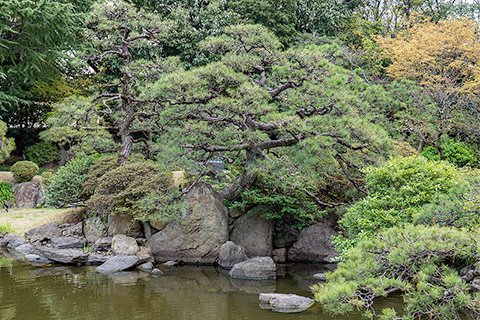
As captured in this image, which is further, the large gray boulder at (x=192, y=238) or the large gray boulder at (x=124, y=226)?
the large gray boulder at (x=124, y=226)

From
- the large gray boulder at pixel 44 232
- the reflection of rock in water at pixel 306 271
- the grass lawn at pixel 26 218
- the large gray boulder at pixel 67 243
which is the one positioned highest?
the grass lawn at pixel 26 218

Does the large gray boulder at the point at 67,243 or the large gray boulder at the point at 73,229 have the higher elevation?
the large gray boulder at the point at 73,229

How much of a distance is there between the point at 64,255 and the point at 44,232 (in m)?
1.84

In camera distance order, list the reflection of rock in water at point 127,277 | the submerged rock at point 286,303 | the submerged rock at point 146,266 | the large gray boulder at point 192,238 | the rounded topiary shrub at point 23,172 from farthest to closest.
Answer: the rounded topiary shrub at point 23,172
the large gray boulder at point 192,238
the submerged rock at point 146,266
the reflection of rock in water at point 127,277
the submerged rock at point 286,303

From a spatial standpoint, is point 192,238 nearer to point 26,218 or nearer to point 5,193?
point 26,218

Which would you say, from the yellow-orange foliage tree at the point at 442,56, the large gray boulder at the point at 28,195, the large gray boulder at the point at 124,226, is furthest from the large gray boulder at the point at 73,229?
the yellow-orange foliage tree at the point at 442,56

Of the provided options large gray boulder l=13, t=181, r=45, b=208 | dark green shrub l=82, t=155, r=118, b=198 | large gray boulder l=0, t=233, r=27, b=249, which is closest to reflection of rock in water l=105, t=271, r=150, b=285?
dark green shrub l=82, t=155, r=118, b=198

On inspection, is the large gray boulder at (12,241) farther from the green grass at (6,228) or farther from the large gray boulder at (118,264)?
the large gray boulder at (118,264)

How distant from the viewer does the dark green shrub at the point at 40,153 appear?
15258mm

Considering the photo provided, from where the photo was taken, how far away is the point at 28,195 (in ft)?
39.1

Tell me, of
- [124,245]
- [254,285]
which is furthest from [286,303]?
[124,245]

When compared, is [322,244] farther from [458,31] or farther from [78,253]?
[458,31]

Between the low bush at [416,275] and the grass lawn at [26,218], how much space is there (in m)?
8.19

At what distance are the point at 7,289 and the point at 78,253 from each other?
75.6 inches
